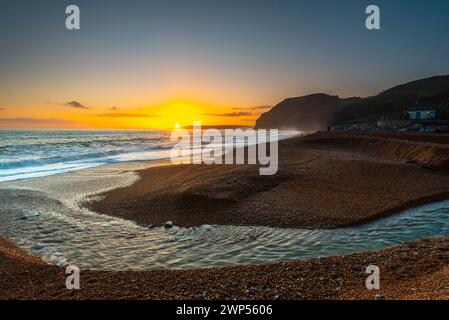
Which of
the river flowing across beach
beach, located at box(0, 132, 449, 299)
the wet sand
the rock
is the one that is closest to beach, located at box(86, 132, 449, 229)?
beach, located at box(0, 132, 449, 299)

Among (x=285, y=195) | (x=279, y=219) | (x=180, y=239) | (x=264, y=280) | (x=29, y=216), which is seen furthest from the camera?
(x=285, y=195)

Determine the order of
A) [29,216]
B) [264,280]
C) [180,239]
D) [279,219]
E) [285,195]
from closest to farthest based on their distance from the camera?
[264,280], [180,239], [279,219], [29,216], [285,195]

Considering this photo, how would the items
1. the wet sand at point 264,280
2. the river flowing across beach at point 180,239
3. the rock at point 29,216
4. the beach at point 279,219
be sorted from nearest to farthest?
the wet sand at point 264,280 < the beach at point 279,219 < the river flowing across beach at point 180,239 < the rock at point 29,216

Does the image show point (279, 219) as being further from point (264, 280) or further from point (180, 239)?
point (264, 280)

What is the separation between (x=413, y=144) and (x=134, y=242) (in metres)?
31.2

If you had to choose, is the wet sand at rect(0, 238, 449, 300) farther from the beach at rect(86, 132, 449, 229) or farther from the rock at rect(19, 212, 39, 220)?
the rock at rect(19, 212, 39, 220)

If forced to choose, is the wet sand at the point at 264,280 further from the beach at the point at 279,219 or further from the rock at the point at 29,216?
the rock at the point at 29,216

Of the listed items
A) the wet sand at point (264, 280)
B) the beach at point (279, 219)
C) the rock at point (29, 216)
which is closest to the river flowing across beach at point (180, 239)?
the rock at point (29, 216)

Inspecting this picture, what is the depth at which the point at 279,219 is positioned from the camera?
1255 cm

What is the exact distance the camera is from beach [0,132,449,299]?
6.53 metres

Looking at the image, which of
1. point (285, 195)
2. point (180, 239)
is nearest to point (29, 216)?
point (180, 239)

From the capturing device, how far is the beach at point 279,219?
653 centimetres
